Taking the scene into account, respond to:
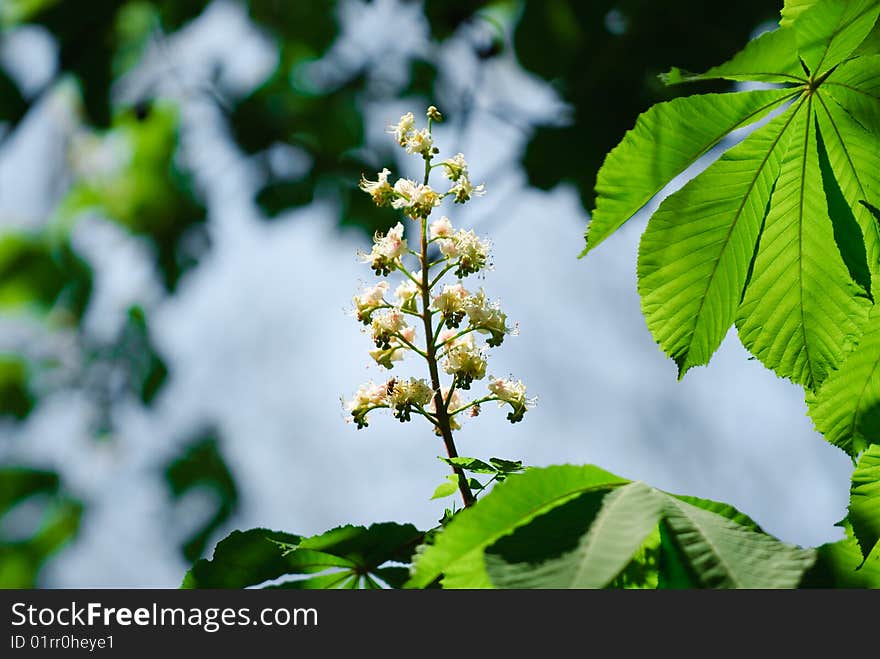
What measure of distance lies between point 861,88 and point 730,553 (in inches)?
12.6

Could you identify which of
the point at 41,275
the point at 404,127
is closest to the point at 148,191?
the point at 41,275

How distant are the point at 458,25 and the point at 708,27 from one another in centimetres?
54

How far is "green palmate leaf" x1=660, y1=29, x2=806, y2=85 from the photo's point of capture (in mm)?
441


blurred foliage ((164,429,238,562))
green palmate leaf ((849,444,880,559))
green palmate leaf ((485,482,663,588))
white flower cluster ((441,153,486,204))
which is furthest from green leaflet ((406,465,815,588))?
blurred foliage ((164,429,238,562))

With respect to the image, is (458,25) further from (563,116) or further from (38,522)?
(38,522)

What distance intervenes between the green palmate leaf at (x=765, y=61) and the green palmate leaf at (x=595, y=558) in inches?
9.6

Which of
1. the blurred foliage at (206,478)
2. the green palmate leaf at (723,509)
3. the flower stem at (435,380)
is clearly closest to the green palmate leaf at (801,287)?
the green palmate leaf at (723,509)

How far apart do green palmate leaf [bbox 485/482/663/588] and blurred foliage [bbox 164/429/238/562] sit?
1.48 meters

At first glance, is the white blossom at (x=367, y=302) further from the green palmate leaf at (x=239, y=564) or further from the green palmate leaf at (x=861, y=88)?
the green palmate leaf at (x=861, y=88)

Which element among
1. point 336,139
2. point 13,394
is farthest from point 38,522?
point 336,139

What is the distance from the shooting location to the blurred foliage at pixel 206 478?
5.65 feet

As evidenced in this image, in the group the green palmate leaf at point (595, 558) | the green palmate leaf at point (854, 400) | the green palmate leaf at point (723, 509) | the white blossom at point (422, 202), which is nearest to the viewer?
the green palmate leaf at point (595, 558)

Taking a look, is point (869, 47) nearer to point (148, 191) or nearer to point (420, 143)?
point (420, 143)

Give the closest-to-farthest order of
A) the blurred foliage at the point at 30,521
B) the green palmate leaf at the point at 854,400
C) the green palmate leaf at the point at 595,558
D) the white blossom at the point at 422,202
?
the green palmate leaf at the point at 595,558 → the green palmate leaf at the point at 854,400 → the white blossom at the point at 422,202 → the blurred foliage at the point at 30,521
